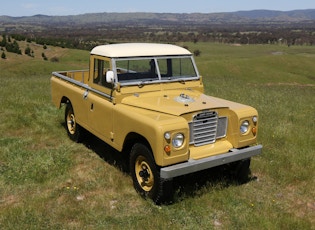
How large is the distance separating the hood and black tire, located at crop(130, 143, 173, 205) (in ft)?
2.38

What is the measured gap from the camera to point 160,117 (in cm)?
520

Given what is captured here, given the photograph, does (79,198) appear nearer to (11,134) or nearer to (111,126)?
(111,126)

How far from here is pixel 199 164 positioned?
5.12 m

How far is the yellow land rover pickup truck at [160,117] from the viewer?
5043 mm

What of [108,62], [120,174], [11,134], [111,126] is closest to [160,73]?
[108,62]

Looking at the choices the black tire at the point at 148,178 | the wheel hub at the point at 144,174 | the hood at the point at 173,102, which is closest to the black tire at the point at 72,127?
the hood at the point at 173,102

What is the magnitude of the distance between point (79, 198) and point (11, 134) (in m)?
4.01

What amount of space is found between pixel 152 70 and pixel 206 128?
71.8 inches

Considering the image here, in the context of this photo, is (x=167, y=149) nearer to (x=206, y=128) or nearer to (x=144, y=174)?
(x=144, y=174)

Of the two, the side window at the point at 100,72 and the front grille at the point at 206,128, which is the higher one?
the side window at the point at 100,72

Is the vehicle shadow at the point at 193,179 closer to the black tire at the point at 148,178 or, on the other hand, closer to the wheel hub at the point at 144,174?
the black tire at the point at 148,178

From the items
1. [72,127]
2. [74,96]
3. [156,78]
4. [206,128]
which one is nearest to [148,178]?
[206,128]

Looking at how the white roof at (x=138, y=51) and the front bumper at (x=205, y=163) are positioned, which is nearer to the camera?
the front bumper at (x=205, y=163)

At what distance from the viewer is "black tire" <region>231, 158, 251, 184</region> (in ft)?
20.1
